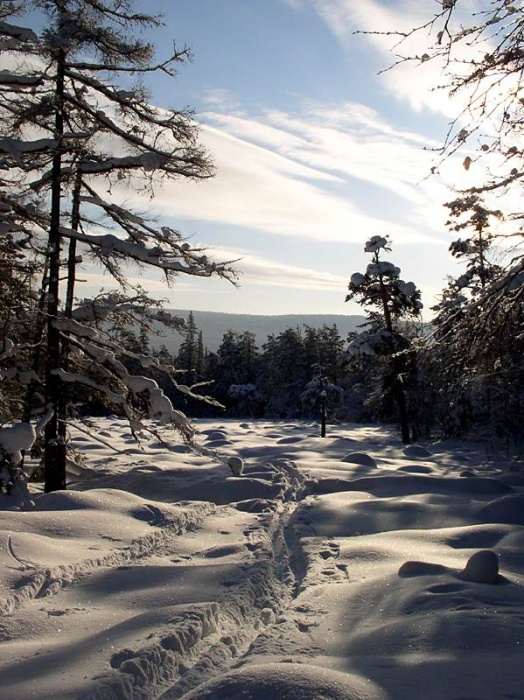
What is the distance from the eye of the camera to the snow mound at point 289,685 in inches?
109

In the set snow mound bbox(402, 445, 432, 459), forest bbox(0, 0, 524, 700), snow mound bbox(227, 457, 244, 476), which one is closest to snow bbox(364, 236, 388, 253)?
snow mound bbox(402, 445, 432, 459)

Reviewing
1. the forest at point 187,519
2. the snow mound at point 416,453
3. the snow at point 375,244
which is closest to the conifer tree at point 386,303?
the snow at point 375,244

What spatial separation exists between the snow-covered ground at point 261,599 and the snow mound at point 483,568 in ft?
0.04

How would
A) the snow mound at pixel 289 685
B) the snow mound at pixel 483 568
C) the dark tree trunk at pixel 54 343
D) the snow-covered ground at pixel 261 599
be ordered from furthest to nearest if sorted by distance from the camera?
the dark tree trunk at pixel 54 343 → the snow mound at pixel 483 568 → the snow-covered ground at pixel 261 599 → the snow mound at pixel 289 685

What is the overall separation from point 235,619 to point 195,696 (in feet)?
4.38

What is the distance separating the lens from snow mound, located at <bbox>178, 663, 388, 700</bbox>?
2.78 meters

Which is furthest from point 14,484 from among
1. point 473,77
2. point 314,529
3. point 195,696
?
point 473,77

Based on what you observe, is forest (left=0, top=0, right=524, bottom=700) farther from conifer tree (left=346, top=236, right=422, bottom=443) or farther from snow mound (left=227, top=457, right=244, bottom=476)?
conifer tree (left=346, top=236, right=422, bottom=443)

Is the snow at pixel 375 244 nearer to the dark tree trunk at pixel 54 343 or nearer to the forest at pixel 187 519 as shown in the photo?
the forest at pixel 187 519

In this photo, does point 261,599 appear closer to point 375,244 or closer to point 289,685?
point 289,685

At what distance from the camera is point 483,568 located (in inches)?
186

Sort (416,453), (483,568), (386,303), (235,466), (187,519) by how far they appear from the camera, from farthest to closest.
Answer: (386,303) < (416,453) < (235,466) < (187,519) < (483,568)

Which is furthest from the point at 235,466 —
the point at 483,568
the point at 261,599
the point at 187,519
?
the point at 483,568

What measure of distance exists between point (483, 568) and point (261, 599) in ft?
6.32
